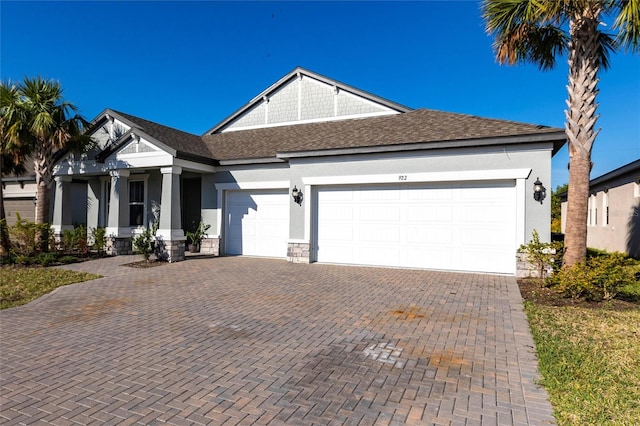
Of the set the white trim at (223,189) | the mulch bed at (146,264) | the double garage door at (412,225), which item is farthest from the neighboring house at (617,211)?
the mulch bed at (146,264)

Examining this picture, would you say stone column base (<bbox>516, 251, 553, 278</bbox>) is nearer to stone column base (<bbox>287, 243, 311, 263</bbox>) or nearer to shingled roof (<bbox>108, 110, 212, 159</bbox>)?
stone column base (<bbox>287, 243, 311, 263</bbox>)

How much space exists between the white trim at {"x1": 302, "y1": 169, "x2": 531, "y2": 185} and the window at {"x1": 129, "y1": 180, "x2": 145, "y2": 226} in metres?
8.08

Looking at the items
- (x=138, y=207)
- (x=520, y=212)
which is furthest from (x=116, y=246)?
(x=520, y=212)

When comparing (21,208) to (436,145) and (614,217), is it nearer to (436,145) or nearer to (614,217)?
(436,145)

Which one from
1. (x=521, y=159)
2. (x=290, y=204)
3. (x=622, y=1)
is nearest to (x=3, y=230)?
(x=290, y=204)

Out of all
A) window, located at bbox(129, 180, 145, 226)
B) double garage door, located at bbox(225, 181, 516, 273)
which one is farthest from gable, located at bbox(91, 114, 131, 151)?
double garage door, located at bbox(225, 181, 516, 273)

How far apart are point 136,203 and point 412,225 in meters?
12.0

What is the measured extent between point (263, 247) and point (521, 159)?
9.27 metres

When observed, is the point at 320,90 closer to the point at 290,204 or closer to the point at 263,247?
the point at 290,204

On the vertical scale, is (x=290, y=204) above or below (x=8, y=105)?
below

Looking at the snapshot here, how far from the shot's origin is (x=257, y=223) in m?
14.0

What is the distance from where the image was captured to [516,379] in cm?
389

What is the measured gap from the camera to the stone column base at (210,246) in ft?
47.0

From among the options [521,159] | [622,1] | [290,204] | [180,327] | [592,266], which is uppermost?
[622,1]
